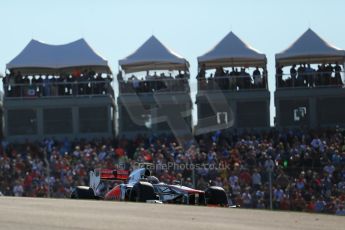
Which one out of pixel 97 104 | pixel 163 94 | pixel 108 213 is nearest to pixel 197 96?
pixel 163 94

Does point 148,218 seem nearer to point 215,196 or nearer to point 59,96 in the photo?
point 215,196

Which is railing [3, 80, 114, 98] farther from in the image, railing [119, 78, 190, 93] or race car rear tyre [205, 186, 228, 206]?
race car rear tyre [205, 186, 228, 206]

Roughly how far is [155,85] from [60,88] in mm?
4126

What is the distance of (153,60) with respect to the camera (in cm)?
3856

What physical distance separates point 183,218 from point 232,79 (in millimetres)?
22342

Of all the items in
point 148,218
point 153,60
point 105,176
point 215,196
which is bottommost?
point 215,196

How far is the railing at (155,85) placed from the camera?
37987 mm

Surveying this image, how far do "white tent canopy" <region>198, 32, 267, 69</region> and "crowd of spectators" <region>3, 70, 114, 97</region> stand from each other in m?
4.43

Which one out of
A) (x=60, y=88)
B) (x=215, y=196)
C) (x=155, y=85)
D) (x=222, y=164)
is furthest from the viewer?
(x=60, y=88)

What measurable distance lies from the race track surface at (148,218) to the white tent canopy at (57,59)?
68.6 feet

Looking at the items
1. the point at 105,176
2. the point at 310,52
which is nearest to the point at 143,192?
the point at 105,176

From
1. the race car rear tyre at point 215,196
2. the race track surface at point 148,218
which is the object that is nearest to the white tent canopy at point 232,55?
the race car rear tyre at point 215,196

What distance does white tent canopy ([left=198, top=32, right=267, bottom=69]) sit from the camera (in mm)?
37969

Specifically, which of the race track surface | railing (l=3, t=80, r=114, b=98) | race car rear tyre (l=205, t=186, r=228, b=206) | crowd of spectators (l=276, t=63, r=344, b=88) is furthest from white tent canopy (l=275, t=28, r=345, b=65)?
the race track surface
